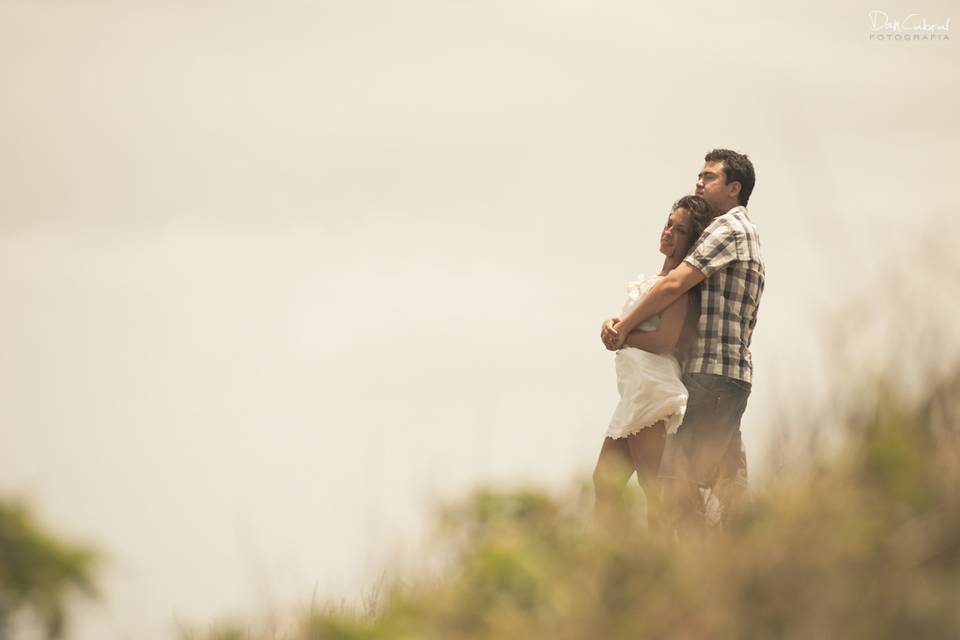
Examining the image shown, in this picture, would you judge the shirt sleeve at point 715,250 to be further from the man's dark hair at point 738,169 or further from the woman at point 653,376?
the man's dark hair at point 738,169

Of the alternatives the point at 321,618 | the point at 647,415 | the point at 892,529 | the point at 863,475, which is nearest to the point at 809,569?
the point at 892,529

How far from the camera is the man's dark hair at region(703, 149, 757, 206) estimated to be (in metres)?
6.61

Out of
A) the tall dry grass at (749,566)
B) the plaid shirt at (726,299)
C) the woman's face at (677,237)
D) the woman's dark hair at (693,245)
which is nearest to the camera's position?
the tall dry grass at (749,566)

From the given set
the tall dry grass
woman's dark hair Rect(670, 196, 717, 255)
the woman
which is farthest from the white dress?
the tall dry grass

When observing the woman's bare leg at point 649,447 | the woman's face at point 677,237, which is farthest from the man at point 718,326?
the woman's face at point 677,237

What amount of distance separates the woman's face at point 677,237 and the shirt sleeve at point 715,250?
262 mm

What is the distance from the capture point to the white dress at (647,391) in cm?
613

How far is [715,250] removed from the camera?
20.0ft

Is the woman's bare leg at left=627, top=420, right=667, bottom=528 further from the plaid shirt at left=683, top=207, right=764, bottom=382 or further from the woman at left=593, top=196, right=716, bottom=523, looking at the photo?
the plaid shirt at left=683, top=207, right=764, bottom=382

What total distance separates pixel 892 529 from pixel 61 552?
2010mm

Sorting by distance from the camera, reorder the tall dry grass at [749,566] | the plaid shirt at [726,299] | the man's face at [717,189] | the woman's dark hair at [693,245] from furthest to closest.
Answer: the man's face at [717,189]
the woman's dark hair at [693,245]
the plaid shirt at [726,299]
the tall dry grass at [749,566]

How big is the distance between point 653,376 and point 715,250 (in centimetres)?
77

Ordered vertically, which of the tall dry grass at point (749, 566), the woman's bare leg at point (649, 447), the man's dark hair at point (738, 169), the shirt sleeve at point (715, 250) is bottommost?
the woman's bare leg at point (649, 447)

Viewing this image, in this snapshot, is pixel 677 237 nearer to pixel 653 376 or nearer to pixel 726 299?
pixel 726 299
